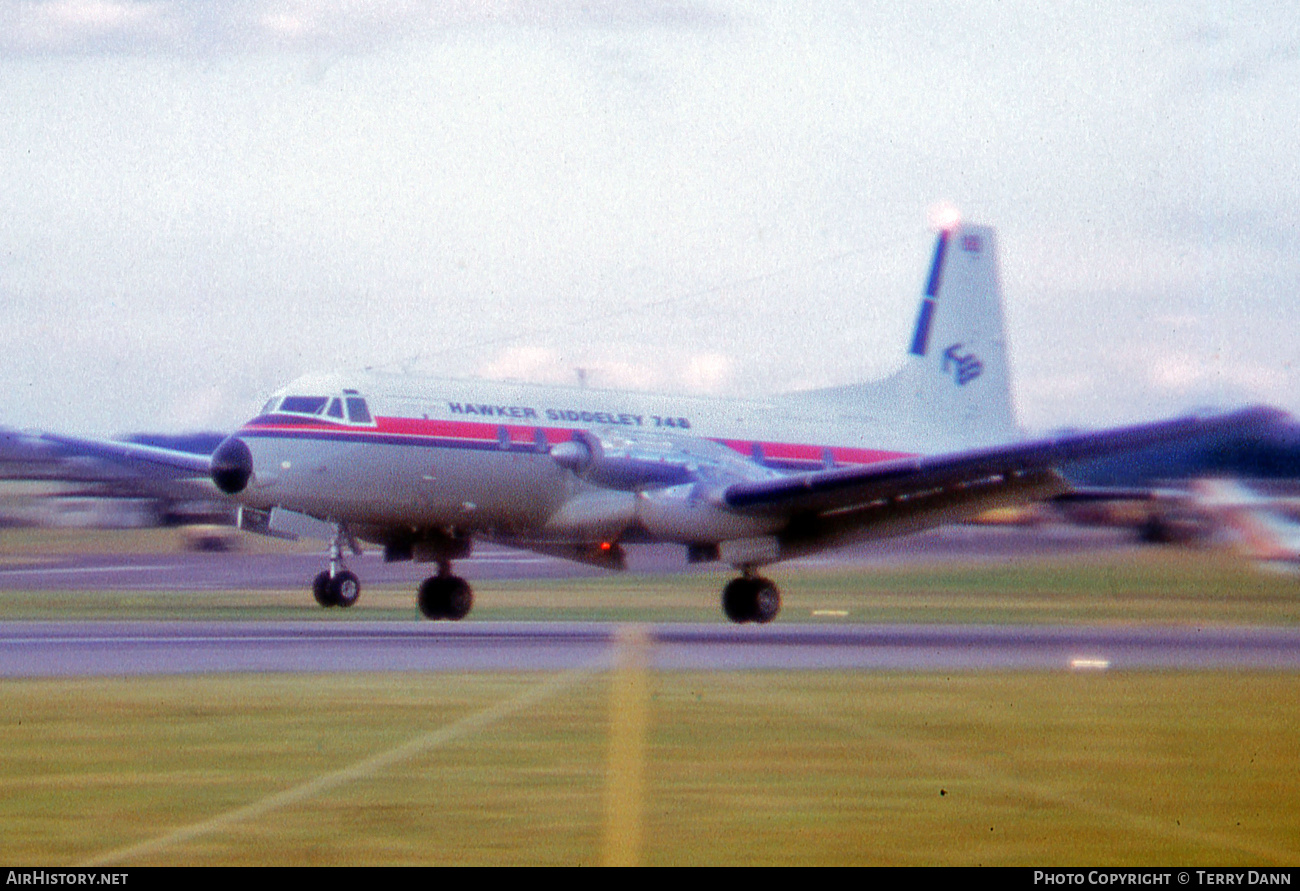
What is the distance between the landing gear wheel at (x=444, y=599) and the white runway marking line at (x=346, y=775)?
9513 mm

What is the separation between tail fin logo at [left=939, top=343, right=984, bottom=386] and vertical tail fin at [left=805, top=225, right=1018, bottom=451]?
0.02 m

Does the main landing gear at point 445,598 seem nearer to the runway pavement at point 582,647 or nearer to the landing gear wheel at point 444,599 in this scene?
the landing gear wheel at point 444,599

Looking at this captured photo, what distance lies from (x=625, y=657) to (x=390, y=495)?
6.11 metres

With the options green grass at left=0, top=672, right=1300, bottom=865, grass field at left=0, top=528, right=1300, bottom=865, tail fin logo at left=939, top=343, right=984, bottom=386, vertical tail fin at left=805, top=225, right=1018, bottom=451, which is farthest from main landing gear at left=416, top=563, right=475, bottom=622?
tail fin logo at left=939, top=343, right=984, bottom=386

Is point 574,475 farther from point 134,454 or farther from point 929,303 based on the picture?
point 929,303

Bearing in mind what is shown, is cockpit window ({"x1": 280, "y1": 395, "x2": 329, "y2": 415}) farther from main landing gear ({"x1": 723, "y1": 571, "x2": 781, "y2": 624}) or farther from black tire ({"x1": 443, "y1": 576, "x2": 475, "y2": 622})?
main landing gear ({"x1": 723, "y1": 571, "x2": 781, "y2": 624})

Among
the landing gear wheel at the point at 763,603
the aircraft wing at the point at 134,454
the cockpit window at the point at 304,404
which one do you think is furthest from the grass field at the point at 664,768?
the aircraft wing at the point at 134,454

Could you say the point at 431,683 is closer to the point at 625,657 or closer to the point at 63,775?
the point at 625,657

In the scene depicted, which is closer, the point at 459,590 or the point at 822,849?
the point at 822,849

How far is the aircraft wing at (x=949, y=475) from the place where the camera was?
2455cm

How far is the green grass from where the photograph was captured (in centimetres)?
977

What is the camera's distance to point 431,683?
1738cm
